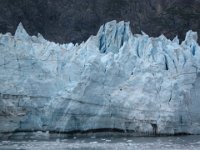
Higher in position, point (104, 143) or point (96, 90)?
point (96, 90)

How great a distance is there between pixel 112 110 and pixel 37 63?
92.3 inches

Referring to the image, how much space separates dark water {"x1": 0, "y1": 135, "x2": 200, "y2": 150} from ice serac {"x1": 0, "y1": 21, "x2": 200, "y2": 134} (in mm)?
450

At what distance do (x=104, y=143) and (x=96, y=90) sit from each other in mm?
1920

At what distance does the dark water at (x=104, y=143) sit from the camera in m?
15.3

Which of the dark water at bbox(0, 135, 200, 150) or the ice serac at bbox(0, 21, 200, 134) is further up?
the ice serac at bbox(0, 21, 200, 134)

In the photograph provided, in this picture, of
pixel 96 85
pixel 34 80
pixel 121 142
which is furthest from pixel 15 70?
pixel 121 142

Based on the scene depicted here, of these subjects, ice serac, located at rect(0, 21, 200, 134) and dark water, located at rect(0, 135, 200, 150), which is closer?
dark water, located at rect(0, 135, 200, 150)

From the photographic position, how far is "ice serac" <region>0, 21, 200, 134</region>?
17484mm

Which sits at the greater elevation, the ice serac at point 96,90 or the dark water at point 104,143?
the ice serac at point 96,90

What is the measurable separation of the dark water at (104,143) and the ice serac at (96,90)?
0.45 meters

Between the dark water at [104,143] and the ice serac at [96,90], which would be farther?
the ice serac at [96,90]

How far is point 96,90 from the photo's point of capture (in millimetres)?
17703

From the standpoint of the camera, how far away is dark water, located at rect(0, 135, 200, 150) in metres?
15.3

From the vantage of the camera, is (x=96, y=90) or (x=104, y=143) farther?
(x=96, y=90)
